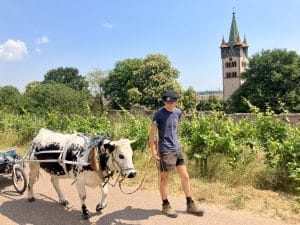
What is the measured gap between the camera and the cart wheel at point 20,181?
7.01 m

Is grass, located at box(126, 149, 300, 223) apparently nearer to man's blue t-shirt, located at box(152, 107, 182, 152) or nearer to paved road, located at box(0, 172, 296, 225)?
paved road, located at box(0, 172, 296, 225)

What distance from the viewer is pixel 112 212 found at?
227 inches

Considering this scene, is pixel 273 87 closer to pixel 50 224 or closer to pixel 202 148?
pixel 202 148

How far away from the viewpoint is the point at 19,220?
5.68 meters

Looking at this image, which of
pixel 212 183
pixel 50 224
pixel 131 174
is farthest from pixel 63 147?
pixel 212 183

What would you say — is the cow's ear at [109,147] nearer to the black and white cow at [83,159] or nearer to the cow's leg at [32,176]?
the black and white cow at [83,159]

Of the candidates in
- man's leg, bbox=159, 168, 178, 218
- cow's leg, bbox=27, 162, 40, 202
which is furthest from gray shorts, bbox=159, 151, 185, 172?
cow's leg, bbox=27, 162, 40, 202

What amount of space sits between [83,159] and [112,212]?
1033 millimetres

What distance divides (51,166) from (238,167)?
3612mm

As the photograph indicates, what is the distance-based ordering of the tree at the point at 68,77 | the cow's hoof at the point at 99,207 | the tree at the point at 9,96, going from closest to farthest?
the cow's hoof at the point at 99,207 → the tree at the point at 9,96 → the tree at the point at 68,77

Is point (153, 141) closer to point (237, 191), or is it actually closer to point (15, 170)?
point (237, 191)

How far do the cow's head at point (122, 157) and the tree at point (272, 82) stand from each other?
37096 mm

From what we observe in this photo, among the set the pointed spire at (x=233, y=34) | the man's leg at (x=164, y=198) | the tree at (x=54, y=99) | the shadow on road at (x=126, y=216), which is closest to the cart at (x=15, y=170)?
the shadow on road at (x=126, y=216)

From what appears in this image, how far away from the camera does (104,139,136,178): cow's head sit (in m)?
4.83
